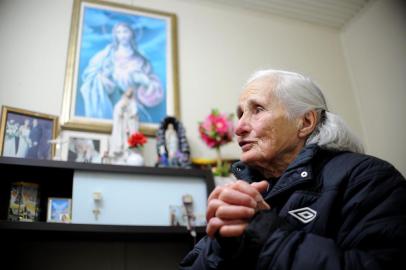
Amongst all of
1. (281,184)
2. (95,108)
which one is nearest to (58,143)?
(95,108)

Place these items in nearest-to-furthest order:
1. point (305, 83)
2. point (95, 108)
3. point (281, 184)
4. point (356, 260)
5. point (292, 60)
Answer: point (356, 260), point (281, 184), point (305, 83), point (95, 108), point (292, 60)

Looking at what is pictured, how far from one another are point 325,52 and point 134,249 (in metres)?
2.68

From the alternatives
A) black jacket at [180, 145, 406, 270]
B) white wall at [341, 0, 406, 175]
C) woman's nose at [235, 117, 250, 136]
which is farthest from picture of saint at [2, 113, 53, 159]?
white wall at [341, 0, 406, 175]

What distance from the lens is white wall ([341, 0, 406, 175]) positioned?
→ 3.15 m

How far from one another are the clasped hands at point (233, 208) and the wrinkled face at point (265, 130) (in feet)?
1.20

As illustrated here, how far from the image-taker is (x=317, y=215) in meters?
0.88

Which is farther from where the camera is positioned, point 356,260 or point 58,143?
point 58,143

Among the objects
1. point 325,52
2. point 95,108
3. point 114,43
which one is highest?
point 325,52

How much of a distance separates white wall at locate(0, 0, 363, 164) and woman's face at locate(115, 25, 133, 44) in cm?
34

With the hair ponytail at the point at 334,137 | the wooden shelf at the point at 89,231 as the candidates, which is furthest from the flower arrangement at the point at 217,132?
the hair ponytail at the point at 334,137

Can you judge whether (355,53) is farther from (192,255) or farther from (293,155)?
(192,255)

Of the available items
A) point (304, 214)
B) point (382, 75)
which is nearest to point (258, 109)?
point (304, 214)

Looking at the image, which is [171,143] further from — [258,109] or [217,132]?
[258,109]

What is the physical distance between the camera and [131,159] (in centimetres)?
233
